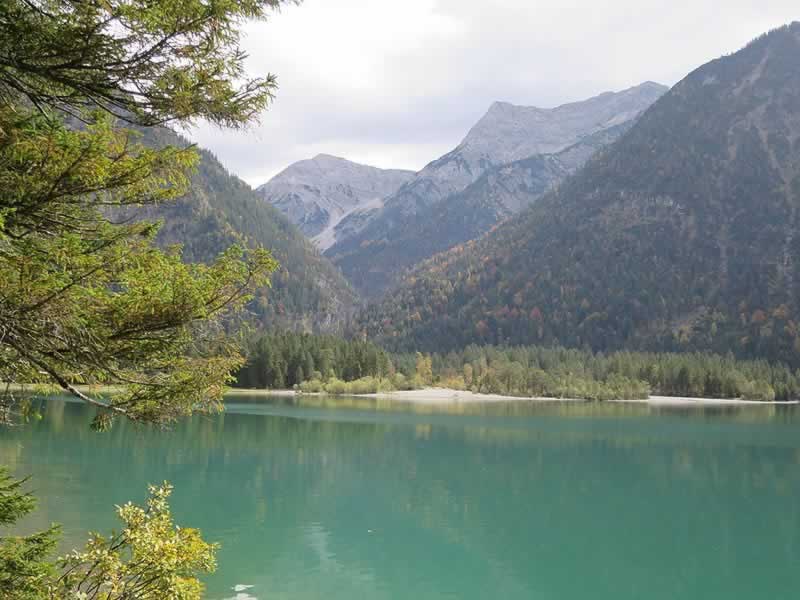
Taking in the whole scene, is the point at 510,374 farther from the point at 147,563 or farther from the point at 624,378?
the point at 147,563

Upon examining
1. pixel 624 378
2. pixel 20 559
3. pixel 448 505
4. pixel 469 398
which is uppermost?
pixel 624 378

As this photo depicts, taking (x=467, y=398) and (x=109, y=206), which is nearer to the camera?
(x=109, y=206)

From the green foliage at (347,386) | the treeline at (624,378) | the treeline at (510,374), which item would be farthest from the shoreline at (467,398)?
the treeline at (624,378)

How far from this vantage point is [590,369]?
507ft

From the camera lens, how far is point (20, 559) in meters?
7.25

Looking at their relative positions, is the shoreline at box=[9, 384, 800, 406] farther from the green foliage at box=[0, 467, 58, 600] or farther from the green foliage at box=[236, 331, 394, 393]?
the green foliage at box=[0, 467, 58, 600]

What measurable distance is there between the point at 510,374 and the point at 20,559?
469ft

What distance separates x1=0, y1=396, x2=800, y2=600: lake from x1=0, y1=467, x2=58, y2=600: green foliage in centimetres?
144

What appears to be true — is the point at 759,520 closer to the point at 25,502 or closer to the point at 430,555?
the point at 430,555

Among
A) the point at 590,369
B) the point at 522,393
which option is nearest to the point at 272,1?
the point at 522,393

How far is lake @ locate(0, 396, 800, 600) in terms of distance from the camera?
73.9 ft

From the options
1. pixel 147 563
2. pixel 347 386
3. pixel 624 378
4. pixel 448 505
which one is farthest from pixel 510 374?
pixel 147 563

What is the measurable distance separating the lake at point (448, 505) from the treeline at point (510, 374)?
7204 centimetres

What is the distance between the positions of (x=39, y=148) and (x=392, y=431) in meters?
61.7
